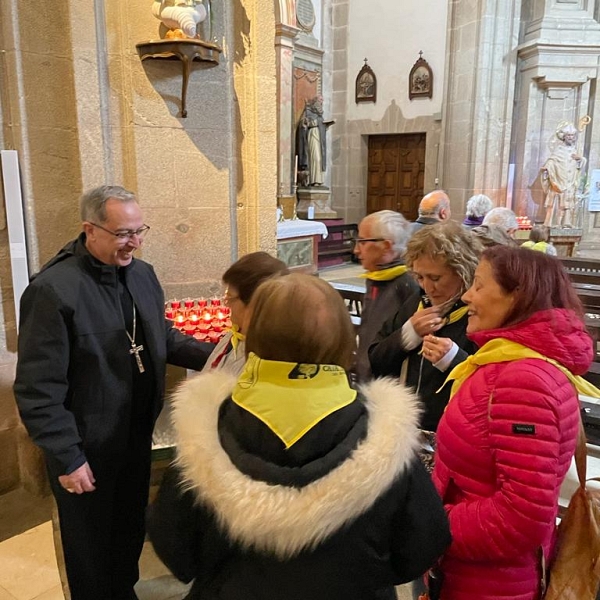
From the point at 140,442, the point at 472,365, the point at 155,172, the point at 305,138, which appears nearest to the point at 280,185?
the point at 305,138

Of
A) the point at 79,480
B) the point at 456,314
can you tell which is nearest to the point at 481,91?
the point at 456,314

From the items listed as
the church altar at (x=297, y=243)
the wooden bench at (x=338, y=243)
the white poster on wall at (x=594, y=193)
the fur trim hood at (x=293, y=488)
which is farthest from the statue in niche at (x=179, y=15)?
the white poster on wall at (x=594, y=193)

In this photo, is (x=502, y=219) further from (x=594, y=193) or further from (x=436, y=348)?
(x=594, y=193)

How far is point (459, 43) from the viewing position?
37.2 ft

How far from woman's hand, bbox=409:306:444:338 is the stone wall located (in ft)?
5.94

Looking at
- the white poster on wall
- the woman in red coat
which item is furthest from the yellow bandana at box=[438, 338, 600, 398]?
the white poster on wall

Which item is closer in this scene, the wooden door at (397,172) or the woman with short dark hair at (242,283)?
the woman with short dark hair at (242,283)

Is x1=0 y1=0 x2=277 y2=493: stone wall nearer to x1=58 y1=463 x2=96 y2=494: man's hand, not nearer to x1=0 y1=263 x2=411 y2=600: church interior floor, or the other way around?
x1=0 y1=263 x2=411 y2=600: church interior floor

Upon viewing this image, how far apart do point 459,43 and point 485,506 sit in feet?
38.9

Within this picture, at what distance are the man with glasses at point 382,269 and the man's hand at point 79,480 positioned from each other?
3.42 ft

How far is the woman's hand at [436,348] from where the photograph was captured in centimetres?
173

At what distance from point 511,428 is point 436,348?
0.55 m

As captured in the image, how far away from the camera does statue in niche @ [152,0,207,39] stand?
2896 millimetres

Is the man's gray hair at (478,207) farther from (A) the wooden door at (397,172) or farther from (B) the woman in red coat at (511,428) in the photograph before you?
(A) the wooden door at (397,172)
